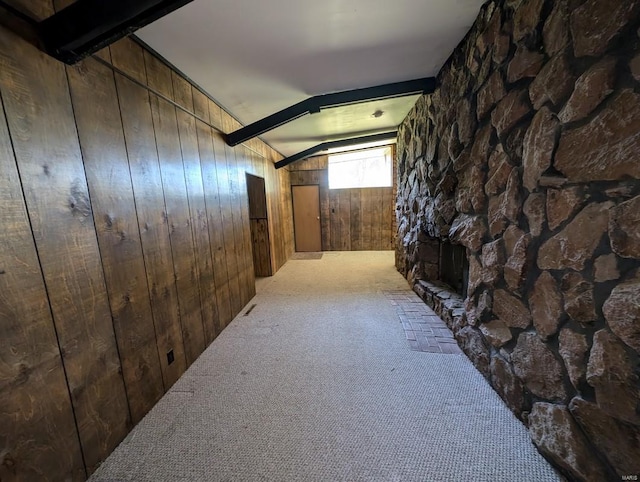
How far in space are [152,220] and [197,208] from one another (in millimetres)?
551

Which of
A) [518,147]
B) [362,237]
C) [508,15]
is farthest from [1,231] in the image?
[362,237]

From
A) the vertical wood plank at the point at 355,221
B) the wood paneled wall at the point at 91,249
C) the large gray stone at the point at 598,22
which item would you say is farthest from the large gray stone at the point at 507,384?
the vertical wood plank at the point at 355,221

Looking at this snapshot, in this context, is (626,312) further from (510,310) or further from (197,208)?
(197,208)

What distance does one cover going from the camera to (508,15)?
1.40m

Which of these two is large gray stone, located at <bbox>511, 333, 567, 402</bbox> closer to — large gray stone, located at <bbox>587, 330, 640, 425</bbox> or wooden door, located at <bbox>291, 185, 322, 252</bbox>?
large gray stone, located at <bbox>587, 330, 640, 425</bbox>

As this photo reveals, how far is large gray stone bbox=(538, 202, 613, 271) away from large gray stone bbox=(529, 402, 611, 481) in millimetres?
710

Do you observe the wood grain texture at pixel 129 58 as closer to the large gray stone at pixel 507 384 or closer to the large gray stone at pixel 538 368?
the large gray stone at pixel 538 368

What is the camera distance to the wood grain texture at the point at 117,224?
1251 mm

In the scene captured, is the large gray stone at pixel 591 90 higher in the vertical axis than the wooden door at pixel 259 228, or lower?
higher

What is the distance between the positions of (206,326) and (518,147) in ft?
9.20

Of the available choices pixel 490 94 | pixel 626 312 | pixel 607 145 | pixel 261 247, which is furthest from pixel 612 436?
pixel 261 247

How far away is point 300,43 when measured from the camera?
171cm

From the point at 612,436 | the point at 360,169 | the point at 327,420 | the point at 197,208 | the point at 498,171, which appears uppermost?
the point at 360,169

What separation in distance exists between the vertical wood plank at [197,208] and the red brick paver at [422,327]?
196 centimetres
